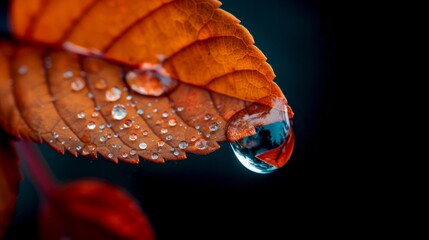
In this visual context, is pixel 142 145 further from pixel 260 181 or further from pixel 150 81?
pixel 260 181

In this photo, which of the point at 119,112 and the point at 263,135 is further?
the point at 263,135

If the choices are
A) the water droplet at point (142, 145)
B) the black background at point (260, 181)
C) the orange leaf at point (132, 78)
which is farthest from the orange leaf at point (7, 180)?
the black background at point (260, 181)

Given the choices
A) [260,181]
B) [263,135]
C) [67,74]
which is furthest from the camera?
[260,181]

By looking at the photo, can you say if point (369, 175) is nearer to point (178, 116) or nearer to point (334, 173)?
point (334, 173)

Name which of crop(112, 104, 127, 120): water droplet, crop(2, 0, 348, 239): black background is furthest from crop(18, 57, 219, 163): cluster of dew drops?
crop(2, 0, 348, 239): black background

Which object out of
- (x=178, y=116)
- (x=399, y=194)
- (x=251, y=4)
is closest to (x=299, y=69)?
(x=251, y=4)

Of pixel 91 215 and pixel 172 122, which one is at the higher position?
pixel 172 122

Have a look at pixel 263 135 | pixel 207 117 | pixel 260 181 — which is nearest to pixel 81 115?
pixel 207 117
